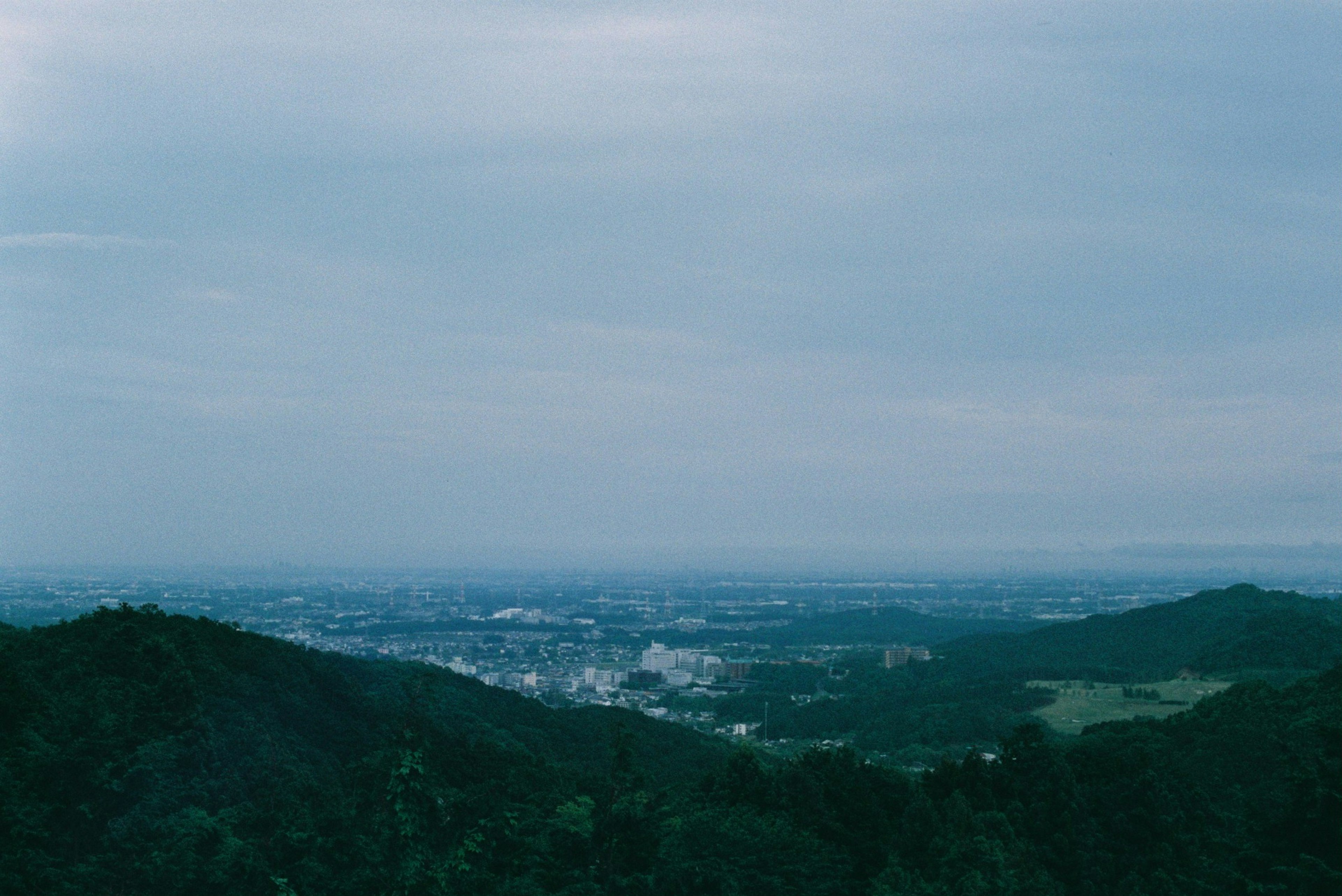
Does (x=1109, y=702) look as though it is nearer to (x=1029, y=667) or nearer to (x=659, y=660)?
(x=1029, y=667)

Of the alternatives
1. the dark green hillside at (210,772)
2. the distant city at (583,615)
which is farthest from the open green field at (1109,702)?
the dark green hillside at (210,772)

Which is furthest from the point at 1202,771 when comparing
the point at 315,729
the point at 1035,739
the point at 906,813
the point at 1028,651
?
the point at 1028,651

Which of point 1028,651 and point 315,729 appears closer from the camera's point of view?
point 315,729

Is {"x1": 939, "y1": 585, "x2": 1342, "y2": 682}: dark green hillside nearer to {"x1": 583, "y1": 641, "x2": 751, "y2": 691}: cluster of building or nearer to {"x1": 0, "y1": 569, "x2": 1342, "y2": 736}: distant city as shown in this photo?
{"x1": 0, "y1": 569, "x2": 1342, "y2": 736}: distant city

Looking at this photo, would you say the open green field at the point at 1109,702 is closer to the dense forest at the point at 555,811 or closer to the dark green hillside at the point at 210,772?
the dense forest at the point at 555,811

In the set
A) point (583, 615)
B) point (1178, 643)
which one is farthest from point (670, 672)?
point (583, 615)

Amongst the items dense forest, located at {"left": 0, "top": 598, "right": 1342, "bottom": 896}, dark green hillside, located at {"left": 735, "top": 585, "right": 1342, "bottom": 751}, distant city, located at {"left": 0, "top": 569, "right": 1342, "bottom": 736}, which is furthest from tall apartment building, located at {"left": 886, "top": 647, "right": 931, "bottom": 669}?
dense forest, located at {"left": 0, "top": 598, "right": 1342, "bottom": 896}

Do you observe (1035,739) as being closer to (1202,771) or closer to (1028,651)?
(1202,771)

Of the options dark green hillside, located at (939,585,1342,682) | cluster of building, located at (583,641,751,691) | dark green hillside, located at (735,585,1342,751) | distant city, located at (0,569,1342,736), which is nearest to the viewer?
dark green hillside, located at (735,585,1342,751)
